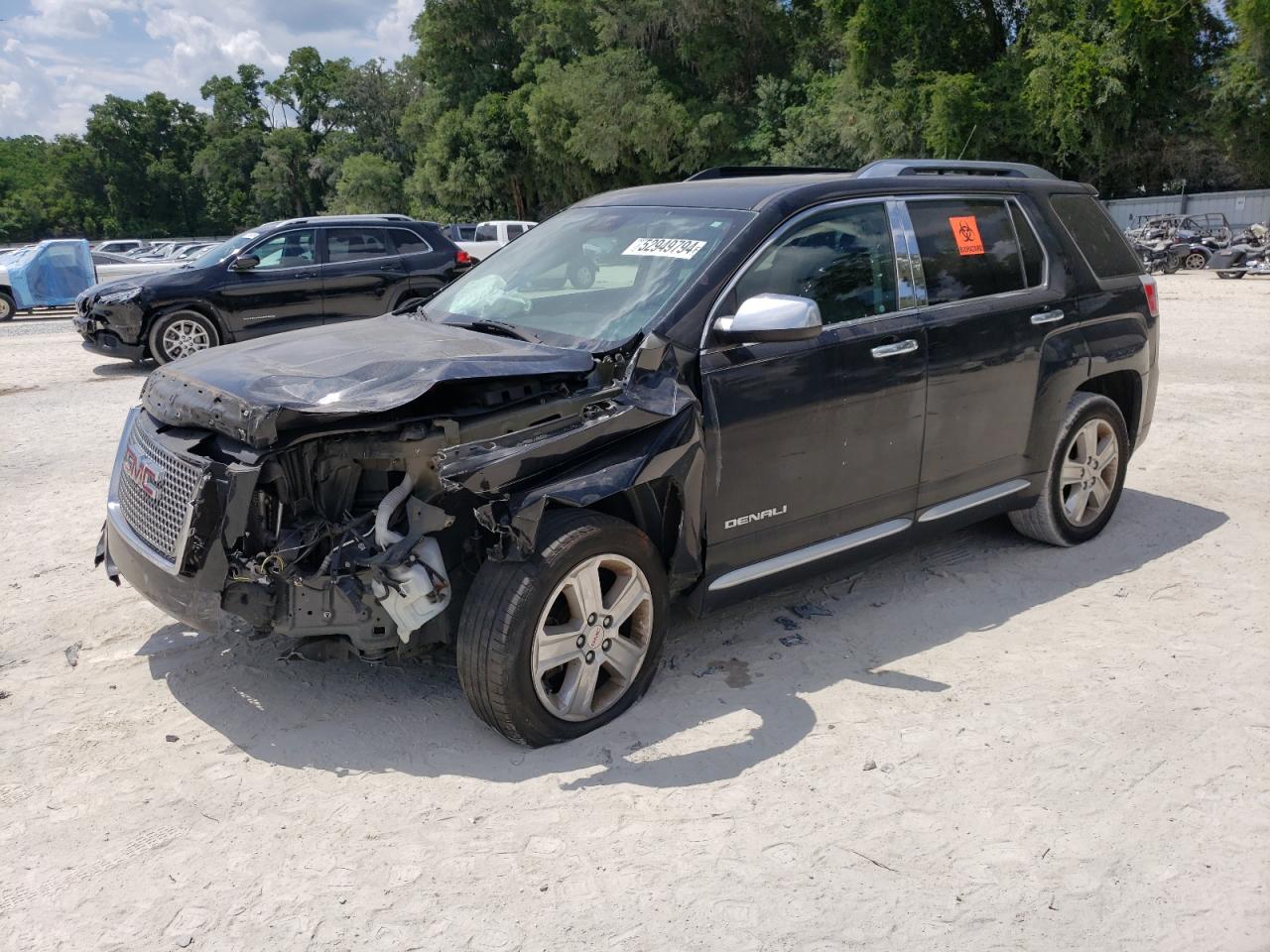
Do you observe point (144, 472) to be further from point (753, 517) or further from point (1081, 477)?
point (1081, 477)

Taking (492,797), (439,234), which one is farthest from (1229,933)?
(439,234)

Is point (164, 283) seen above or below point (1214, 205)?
below

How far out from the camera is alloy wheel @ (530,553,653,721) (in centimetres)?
358

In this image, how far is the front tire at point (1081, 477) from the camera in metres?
5.42

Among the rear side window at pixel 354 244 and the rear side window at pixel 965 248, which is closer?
the rear side window at pixel 965 248

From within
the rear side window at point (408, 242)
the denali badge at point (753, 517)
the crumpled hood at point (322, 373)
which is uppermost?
the rear side window at point (408, 242)

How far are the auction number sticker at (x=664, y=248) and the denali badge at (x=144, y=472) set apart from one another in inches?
80.8

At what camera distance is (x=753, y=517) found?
13.5 feet

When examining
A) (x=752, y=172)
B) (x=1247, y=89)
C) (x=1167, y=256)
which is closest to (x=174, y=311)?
(x=752, y=172)

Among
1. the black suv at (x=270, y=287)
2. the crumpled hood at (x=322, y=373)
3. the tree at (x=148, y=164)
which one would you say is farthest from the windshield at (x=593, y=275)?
the tree at (x=148, y=164)

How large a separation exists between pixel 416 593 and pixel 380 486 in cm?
51

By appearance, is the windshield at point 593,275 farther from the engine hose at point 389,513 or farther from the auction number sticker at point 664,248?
the engine hose at point 389,513

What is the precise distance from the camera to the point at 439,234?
545 inches

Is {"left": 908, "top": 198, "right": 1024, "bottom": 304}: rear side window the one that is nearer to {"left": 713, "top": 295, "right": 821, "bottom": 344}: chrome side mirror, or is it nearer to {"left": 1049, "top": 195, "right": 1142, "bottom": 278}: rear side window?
{"left": 1049, "top": 195, "right": 1142, "bottom": 278}: rear side window
